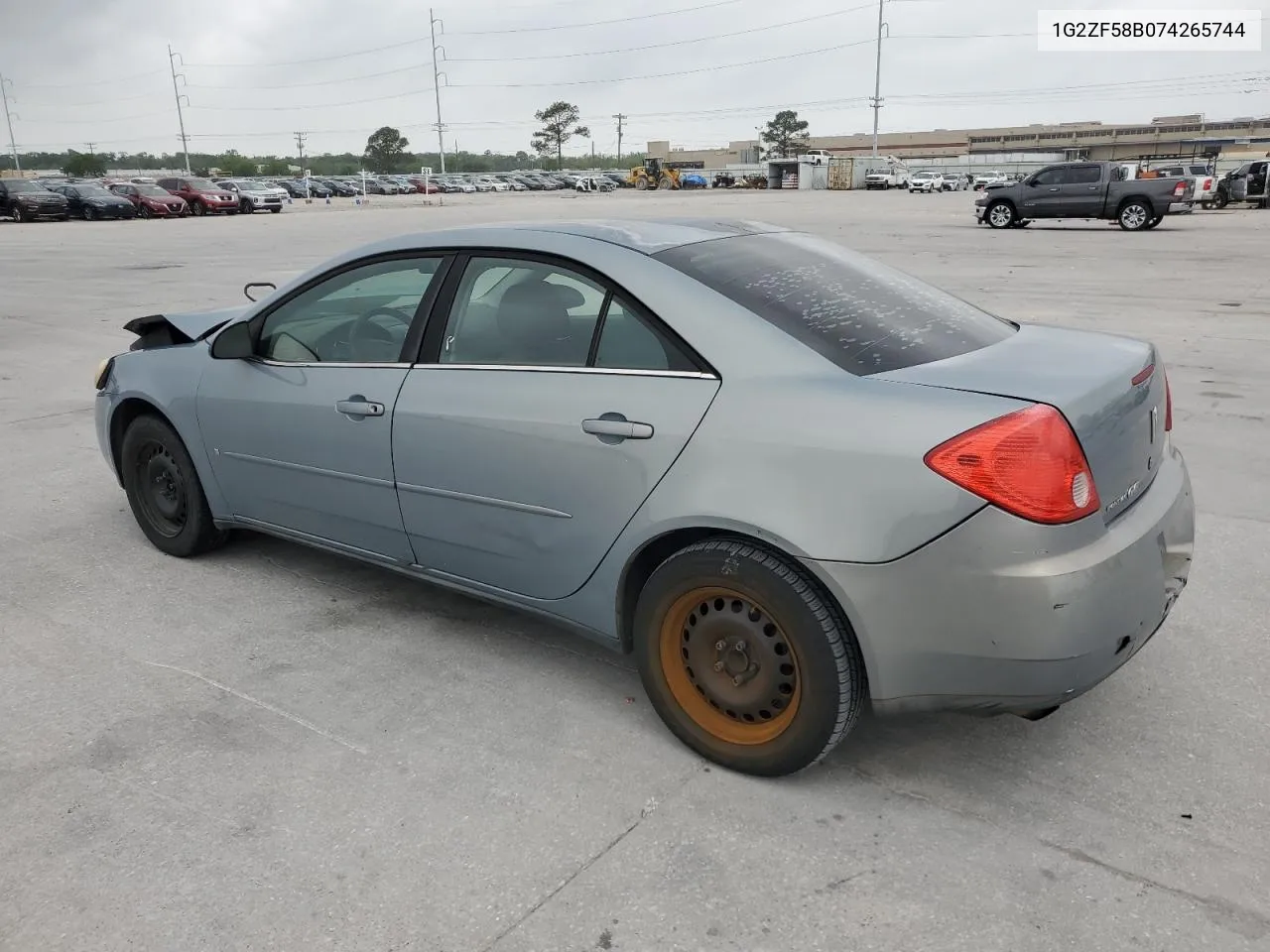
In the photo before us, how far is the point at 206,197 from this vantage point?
42.2m

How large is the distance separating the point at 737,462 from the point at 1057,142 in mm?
137738

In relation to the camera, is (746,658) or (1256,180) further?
(1256,180)

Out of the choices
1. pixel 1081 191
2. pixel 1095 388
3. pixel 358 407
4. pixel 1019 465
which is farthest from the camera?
pixel 1081 191

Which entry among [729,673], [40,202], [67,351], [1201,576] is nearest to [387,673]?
[729,673]

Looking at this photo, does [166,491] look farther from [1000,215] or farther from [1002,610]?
[1000,215]

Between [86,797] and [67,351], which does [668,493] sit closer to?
[86,797]

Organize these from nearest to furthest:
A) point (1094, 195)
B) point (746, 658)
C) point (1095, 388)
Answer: point (1095, 388) → point (746, 658) → point (1094, 195)

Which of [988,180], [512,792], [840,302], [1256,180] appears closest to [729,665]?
[512,792]

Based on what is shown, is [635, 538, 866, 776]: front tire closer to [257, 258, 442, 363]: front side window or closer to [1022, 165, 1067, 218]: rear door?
[257, 258, 442, 363]: front side window

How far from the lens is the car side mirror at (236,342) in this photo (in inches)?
156

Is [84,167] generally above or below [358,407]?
above

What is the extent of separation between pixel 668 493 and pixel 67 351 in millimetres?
9622

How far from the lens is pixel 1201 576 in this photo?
4109 mm

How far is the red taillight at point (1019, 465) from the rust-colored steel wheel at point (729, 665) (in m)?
0.64
